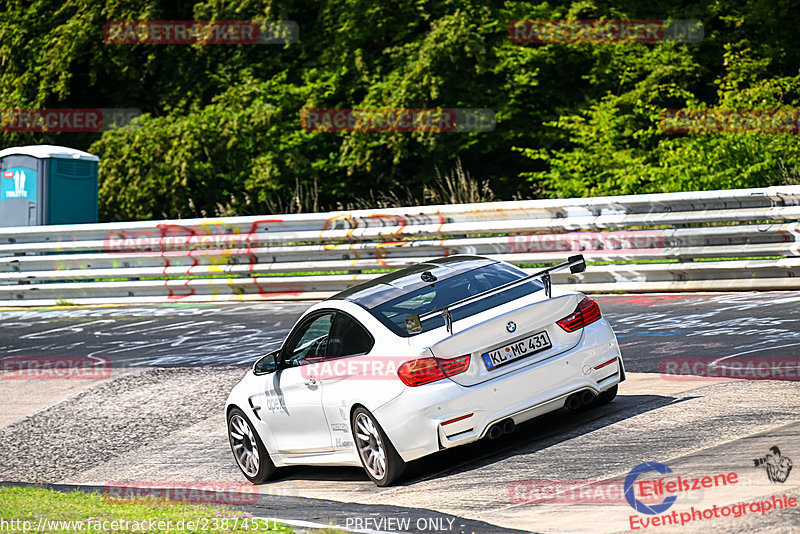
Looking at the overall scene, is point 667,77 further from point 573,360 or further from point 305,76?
point 573,360

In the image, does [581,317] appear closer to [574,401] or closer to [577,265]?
[577,265]

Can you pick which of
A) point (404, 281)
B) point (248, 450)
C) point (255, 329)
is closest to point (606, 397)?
point (404, 281)

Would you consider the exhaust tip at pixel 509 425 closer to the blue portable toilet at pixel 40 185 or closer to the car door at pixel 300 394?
the car door at pixel 300 394

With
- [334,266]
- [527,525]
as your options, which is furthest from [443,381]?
[334,266]

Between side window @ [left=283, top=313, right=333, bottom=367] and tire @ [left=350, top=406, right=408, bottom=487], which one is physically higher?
side window @ [left=283, top=313, right=333, bottom=367]

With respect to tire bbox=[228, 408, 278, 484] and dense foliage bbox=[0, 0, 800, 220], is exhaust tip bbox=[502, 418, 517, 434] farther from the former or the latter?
dense foliage bbox=[0, 0, 800, 220]

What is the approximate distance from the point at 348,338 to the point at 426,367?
2.80 ft

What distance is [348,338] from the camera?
8039mm

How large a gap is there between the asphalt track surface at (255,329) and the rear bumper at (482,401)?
7.20 feet

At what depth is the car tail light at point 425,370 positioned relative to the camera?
739 centimetres

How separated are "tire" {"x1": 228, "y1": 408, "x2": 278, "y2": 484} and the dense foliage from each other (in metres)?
12.8

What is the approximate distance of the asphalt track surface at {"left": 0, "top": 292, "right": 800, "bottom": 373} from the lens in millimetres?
10648

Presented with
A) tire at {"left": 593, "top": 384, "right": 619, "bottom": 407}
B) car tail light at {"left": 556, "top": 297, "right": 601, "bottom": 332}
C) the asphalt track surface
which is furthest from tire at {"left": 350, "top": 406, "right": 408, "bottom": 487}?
the asphalt track surface

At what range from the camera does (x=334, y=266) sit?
52.4ft
